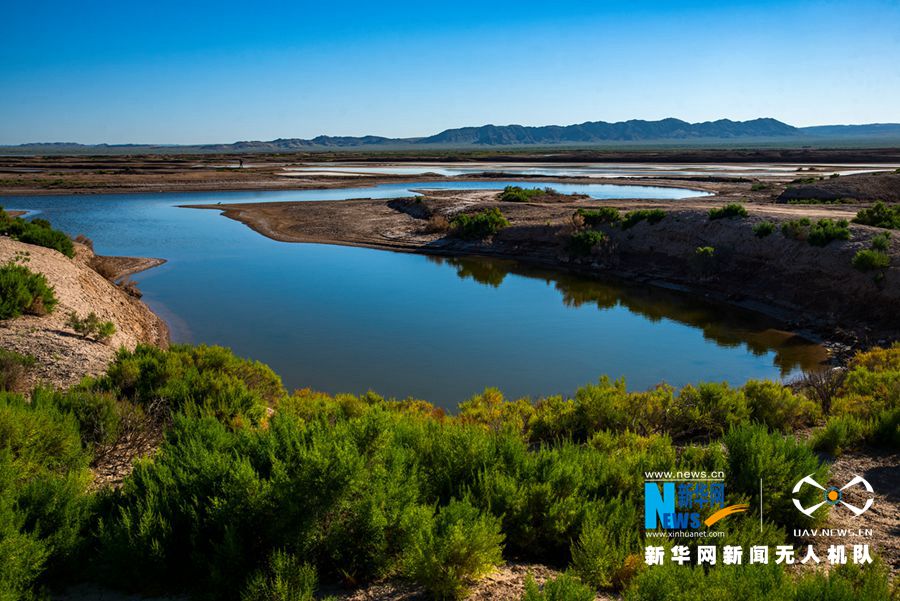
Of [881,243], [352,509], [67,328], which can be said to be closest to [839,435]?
[352,509]

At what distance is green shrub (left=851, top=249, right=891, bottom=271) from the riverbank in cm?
20

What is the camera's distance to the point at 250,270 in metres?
24.6

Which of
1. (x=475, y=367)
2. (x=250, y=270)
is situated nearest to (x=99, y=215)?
(x=250, y=270)

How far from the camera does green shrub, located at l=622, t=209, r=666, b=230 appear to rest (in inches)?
1041

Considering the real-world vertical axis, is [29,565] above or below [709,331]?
above

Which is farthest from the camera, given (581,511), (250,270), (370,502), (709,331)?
(250,270)

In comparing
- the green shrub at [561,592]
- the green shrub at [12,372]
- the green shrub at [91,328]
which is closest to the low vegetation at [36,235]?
the green shrub at [91,328]

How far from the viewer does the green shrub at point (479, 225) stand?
31.1 metres

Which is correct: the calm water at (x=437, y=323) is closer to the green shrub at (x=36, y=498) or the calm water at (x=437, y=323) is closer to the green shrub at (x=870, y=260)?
the green shrub at (x=870, y=260)

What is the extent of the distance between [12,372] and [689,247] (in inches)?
860

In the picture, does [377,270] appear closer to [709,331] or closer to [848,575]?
[709,331]

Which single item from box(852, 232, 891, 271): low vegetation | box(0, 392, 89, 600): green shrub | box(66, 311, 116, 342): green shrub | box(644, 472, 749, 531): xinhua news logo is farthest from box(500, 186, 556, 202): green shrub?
box(0, 392, 89, 600): green shrub

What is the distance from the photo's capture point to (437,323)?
17.6m

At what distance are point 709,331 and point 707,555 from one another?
14.2 m
